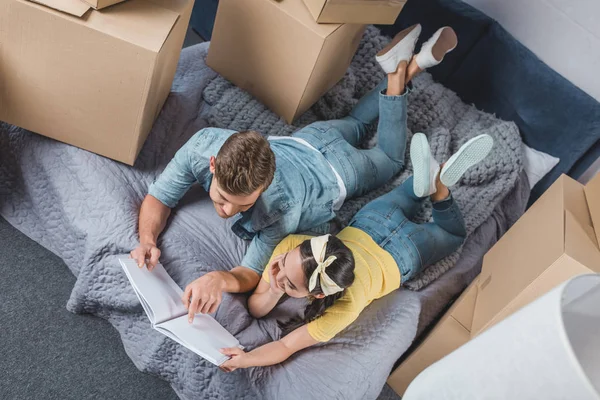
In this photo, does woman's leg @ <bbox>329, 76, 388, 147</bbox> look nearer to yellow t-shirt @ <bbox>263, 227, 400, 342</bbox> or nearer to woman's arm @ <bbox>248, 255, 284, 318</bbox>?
yellow t-shirt @ <bbox>263, 227, 400, 342</bbox>

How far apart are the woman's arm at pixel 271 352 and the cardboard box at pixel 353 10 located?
0.80 meters

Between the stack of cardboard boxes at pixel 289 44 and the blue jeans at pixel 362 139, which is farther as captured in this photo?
the blue jeans at pixel 362 139

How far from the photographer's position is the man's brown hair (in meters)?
1.13

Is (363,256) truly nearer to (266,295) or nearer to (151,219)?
(266,295)

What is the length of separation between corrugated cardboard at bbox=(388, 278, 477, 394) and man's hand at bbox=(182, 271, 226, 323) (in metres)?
0.61

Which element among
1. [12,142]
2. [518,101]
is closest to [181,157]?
[12,142]

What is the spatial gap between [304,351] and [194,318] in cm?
29

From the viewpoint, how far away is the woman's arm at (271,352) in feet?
3.94

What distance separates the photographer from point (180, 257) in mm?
1343

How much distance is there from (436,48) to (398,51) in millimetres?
127

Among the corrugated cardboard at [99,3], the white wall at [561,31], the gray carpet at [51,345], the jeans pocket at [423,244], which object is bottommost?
the gray carpet at [51,345]

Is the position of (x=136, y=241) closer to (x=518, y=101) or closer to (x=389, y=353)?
(x=389, y=353)

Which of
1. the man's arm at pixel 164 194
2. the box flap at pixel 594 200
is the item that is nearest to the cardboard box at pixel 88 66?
the man's arm at pixel 164 194

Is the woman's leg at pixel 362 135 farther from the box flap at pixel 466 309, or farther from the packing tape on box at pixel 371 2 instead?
the box flap at pixel 466 309
